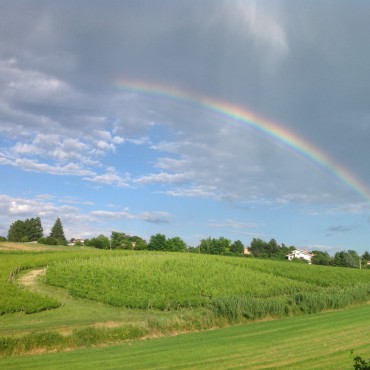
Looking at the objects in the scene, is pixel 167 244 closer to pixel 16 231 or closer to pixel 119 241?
pixel 119 241

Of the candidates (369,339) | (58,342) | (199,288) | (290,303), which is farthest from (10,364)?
(199,288)

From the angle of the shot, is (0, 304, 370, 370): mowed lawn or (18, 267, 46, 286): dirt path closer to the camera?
(0, 304, 370, 370): mowed lawn

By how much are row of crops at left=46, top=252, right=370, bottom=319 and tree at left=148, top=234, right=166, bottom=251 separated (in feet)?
271

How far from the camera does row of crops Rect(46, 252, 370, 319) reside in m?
26.9

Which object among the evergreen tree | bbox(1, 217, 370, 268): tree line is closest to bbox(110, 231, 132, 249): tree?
bbox(1, 217, 370, 268): tree line

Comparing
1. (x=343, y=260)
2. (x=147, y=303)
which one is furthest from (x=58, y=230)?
(x=147, y=303)

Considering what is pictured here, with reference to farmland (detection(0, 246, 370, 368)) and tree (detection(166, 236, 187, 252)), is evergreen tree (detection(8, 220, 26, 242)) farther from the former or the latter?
farmland (detection(0, 246, 370, 368))

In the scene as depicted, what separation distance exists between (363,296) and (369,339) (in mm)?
19510

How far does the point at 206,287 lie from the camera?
4003 centimetres

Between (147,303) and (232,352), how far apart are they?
57.1 feet

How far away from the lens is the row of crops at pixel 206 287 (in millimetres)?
26938

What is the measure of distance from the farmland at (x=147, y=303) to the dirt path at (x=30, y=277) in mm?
225

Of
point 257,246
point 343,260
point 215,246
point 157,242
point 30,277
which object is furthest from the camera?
point 257,246

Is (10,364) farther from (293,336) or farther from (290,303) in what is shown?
(290,303)
